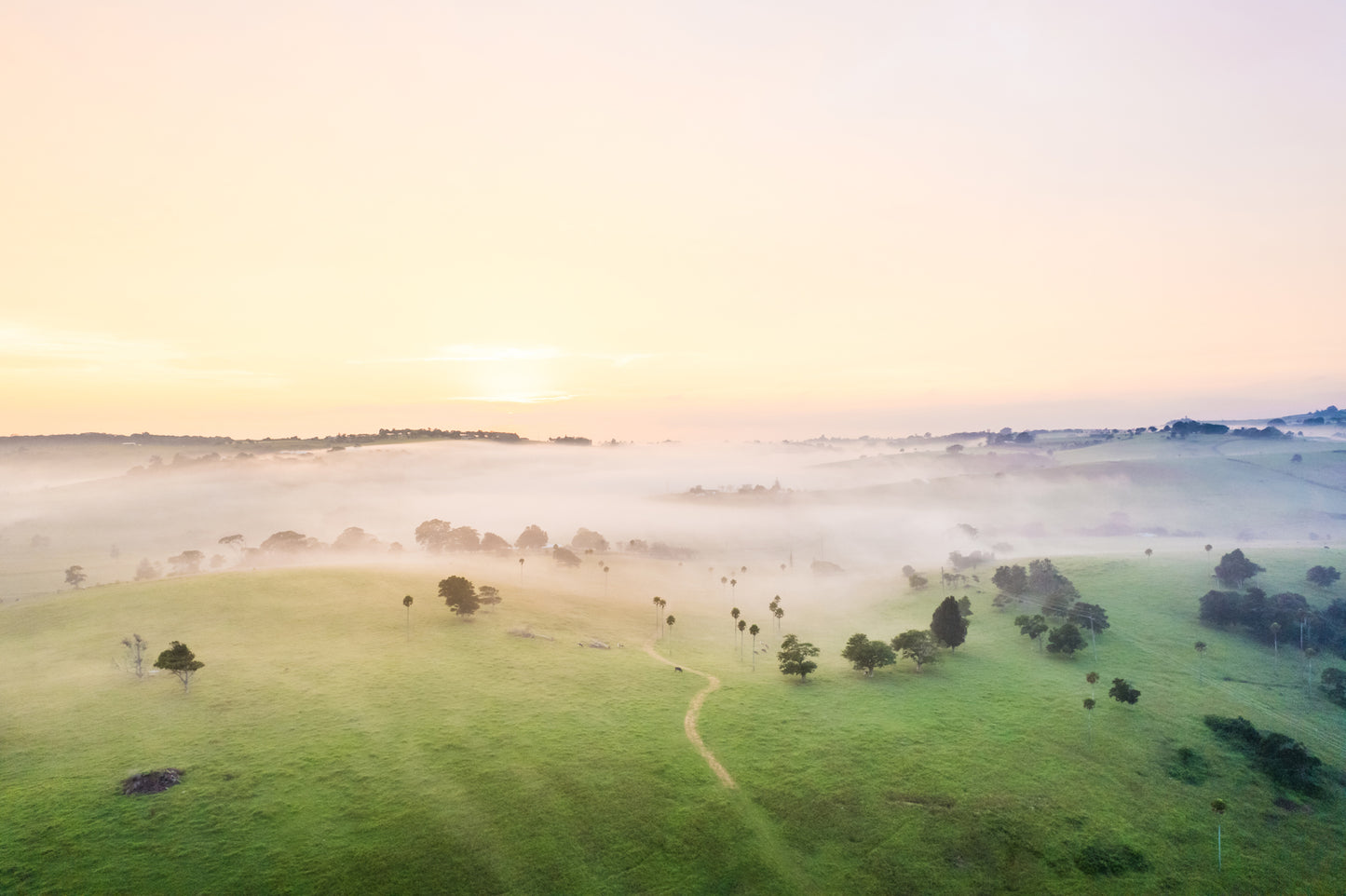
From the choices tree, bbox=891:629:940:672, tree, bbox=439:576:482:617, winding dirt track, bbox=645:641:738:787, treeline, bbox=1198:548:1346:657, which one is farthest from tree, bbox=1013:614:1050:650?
tree, bbox=439:576:482:617

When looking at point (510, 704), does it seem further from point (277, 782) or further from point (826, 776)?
A: point (826, 776)

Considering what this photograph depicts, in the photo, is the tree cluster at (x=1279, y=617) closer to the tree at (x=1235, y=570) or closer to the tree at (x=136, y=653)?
the tree at (x=1235, y=570)

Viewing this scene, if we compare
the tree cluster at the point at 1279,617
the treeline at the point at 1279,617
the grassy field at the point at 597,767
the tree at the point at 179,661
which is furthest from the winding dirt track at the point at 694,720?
the treeline at the point at 1279,617

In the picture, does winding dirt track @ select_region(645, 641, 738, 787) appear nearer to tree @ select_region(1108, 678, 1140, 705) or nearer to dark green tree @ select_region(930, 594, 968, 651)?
dark green tree @ select_region(930, 594, 968, 651)

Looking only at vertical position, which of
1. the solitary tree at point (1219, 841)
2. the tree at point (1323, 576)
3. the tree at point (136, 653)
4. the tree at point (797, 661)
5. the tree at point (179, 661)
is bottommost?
the solitary tree at point (1219, 841)

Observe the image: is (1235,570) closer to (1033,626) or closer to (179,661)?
(1033,626)

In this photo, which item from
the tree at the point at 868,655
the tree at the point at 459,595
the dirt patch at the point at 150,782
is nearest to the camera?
the dirt patch at the point at 150,782

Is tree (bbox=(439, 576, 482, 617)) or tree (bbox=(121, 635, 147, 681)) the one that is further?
tree (bbox=(439, 576, 482, 617))

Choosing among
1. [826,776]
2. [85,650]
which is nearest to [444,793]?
A: [826,776]
